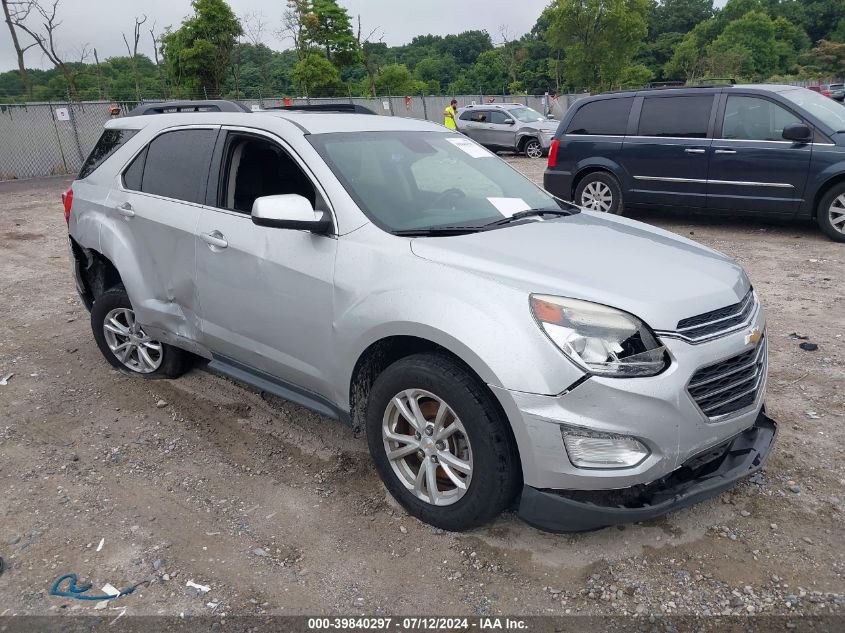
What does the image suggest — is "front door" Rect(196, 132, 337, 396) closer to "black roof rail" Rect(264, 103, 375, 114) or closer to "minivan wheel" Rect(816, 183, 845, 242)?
"black roof rail" Rect(264, 103, 375, 114)

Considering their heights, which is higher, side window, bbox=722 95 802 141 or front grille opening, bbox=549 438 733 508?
side window, bbox=722 95 802 141

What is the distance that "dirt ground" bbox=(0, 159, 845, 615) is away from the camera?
272cm

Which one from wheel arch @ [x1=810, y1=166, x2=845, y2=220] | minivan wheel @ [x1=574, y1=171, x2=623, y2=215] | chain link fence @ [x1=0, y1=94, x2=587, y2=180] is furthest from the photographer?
chain link fence @ [x1=0, y1=94, x2=587, y2=180]

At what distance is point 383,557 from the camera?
2973 mm

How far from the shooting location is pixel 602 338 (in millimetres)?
2643

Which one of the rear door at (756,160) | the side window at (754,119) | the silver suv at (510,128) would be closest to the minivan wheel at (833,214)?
the rear door at (756,160)

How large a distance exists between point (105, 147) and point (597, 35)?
4939 cm

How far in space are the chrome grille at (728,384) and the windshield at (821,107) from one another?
665 cm

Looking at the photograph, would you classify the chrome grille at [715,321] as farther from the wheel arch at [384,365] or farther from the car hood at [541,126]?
the car hood at [541,126]

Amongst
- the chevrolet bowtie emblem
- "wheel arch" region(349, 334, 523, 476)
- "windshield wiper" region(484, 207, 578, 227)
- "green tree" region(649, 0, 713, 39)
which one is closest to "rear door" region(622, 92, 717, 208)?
"windshield wiper" region(484, 207, 578, 227)

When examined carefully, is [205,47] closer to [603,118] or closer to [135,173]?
[603,118]

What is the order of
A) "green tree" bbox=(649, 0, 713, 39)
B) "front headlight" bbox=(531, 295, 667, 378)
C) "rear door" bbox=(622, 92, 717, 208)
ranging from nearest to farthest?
"front headlight" bbox=(531, 295, 667, 378) → "rear door" bbox=(622, 92, 717, 208) → "green tree" bbox=(649, 0, 713, 39)

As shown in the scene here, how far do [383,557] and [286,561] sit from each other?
0.42m

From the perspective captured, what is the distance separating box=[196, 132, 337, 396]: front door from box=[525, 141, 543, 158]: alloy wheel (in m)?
17.9
